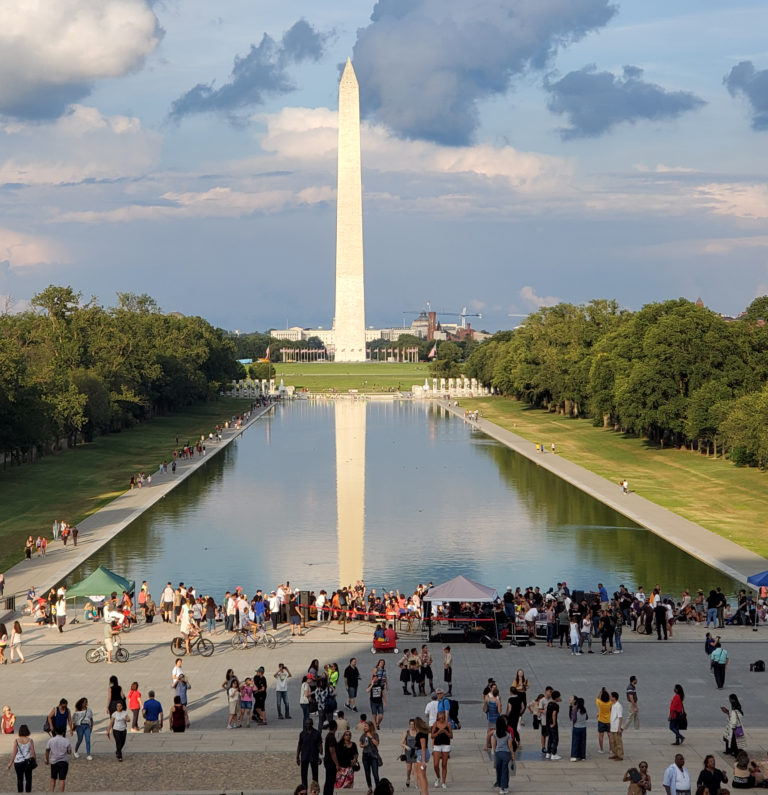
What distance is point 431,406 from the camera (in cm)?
13638

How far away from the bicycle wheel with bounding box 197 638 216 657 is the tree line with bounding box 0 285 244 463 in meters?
34.7

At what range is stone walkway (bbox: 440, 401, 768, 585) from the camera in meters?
37.5

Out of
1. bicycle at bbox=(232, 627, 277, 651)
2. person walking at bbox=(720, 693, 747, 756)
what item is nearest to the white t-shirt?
bicycle at bbox=(232, 627, 277, 651)

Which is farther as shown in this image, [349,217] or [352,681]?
[349,217]

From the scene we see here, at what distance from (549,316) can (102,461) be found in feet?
244

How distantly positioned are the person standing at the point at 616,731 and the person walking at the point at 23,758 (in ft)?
28.8

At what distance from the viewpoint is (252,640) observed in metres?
27.2

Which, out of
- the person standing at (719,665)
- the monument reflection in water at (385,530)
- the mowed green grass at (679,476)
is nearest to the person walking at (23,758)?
the person standing at (719,665)

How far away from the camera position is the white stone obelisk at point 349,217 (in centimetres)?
15875

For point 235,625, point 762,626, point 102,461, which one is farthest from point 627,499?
point 102,461

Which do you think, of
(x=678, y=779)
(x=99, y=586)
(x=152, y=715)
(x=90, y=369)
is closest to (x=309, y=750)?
(x=152, y=715)

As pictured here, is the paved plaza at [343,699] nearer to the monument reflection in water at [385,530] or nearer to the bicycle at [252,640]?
the bicycle at [252,640]

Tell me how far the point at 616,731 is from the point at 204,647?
37.7 feet

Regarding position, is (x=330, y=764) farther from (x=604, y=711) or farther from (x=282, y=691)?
(x=282, y=691)
